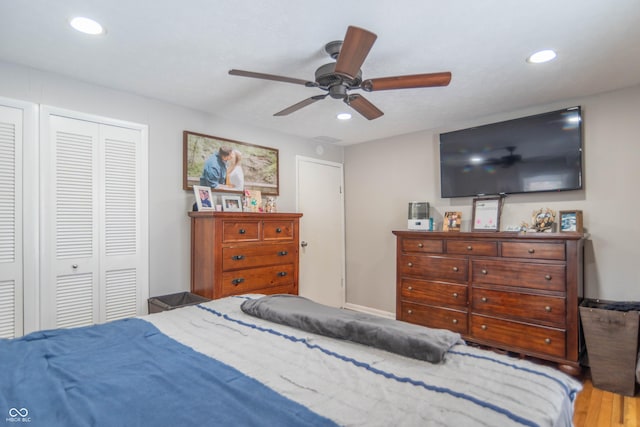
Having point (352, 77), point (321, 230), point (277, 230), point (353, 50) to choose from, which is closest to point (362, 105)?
Result: point (352, 77)

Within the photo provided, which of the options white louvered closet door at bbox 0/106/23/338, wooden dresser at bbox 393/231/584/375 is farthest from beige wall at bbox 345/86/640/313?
white louvered closet door at bbox 0/106/23/338

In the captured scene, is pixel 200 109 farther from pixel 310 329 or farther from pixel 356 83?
pixel 310 329

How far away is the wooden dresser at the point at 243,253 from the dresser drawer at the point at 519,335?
1.82m

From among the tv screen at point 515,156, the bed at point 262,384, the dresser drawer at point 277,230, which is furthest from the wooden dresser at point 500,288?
the bed at point 262,384

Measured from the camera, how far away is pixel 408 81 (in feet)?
6.30

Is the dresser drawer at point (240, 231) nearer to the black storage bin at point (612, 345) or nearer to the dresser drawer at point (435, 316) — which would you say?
the dresser drawer at point (435, 316)

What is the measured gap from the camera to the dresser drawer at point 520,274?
2611 mm

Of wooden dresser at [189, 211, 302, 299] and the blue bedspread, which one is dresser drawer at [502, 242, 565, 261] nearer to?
wooden dresser at [189, 211, 302, 299]

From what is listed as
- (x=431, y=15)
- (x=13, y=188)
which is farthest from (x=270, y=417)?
(x=13, y=188)

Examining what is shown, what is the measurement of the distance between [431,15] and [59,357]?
7.58 feet

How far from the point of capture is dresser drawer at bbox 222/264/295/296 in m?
2.92

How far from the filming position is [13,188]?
226 centimetres

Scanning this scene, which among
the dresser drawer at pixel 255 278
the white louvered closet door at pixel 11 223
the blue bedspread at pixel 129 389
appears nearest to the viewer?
the blue bedspread at pixel 129 389

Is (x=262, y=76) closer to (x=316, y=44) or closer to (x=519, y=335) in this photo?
(x=316, y=44)
